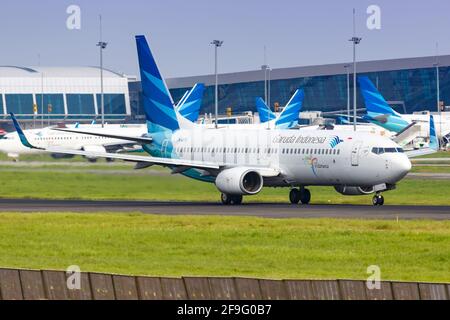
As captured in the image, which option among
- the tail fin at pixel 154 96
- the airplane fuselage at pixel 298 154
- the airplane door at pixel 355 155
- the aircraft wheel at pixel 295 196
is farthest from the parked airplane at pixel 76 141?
the airplane door at pixel 355 155

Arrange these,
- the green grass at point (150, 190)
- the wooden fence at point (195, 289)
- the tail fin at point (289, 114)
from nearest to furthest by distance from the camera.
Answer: the wooden fence at point (195, 289) → the green grass at point (150, 190) → the tail fin at point (289, 114)

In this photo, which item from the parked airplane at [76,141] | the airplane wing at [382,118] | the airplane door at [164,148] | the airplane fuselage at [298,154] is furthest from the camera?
the airplane wing at [382,118]

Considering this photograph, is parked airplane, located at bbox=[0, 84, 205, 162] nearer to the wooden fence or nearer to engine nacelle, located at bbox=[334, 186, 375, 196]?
engine nacelle, located at bbox=[334, 186, 375, 196]

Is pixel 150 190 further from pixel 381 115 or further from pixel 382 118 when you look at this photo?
pixel 381 115

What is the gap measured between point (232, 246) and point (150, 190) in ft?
85.2

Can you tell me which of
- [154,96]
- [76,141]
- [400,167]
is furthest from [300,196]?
[76,141]

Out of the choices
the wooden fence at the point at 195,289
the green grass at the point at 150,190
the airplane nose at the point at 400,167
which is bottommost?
the green grass at the point at 150,190

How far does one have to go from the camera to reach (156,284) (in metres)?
14.7

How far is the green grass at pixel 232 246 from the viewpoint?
26.5 m

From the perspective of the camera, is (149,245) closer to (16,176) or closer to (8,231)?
(8,231)

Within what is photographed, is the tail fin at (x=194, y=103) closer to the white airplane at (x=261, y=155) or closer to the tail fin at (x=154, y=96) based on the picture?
the tail fin at (x=154, y=96)
